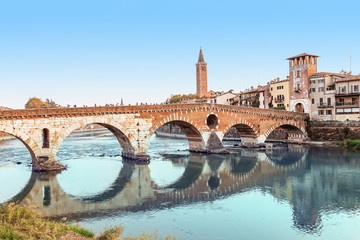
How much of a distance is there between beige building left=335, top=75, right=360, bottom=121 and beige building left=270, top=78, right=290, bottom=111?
25.6 ft

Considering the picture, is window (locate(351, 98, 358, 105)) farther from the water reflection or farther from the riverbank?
the riverbank

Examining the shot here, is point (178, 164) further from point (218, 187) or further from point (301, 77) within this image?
point (301, 77)

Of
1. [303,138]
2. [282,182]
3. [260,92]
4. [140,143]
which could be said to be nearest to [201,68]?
[260,92]

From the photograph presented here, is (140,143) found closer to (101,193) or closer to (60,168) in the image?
(60,168)

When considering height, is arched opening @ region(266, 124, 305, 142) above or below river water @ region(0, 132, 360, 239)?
above

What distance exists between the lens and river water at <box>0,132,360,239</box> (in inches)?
625

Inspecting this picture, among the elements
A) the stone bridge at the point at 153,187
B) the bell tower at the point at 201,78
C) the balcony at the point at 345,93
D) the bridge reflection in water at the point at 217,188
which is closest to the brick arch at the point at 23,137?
the stone bridge at the point at 153,187

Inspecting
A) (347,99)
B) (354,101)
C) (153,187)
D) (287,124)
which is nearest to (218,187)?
(153,187)

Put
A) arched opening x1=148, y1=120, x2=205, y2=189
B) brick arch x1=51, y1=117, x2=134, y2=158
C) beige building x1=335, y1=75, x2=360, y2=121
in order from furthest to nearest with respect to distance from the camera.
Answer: beige building x1=335, y1=75, x2=360, y2=121 < brick arch x1=51, y1=117, x2=134, y2=158 < arched opening x1=148, y1=120, x2=205, y2=189

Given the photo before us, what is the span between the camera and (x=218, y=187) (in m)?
23.7

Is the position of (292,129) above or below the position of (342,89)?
below

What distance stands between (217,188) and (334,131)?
27414 millimetres

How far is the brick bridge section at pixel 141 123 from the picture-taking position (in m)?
27.1

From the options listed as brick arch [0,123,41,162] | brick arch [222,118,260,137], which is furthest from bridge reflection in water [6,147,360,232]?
brick arch [222,118,260,137]
